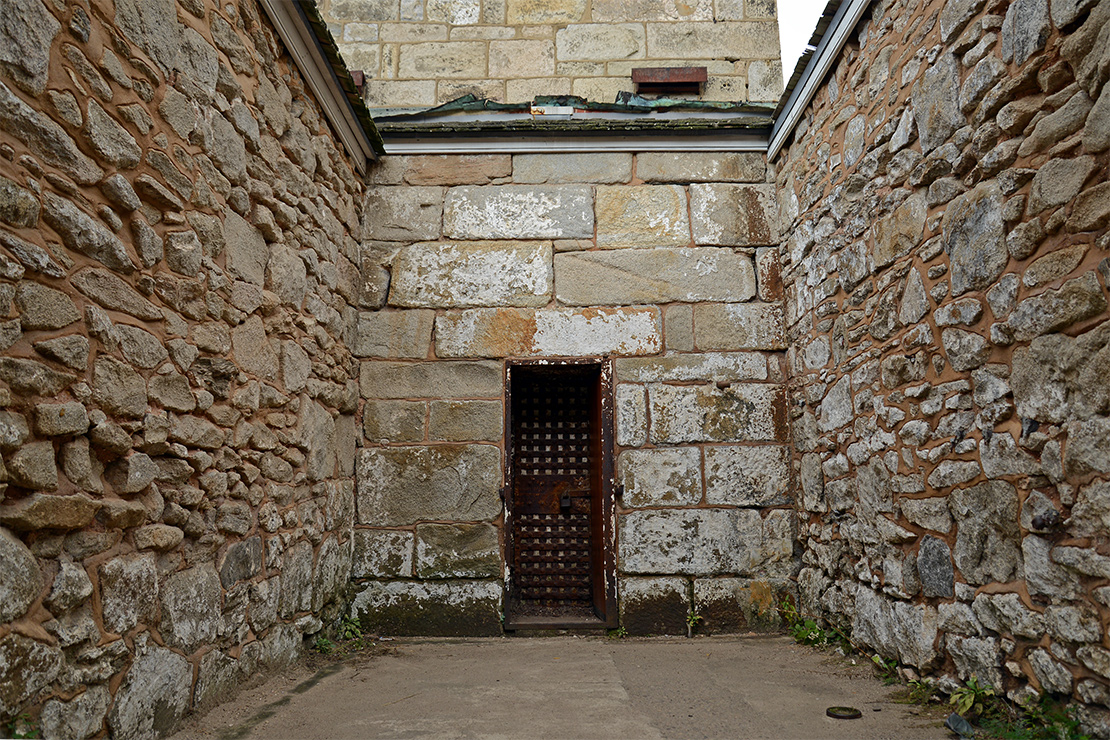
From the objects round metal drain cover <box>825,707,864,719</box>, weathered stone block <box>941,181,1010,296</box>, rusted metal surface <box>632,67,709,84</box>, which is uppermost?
rusted metal surface <box>632,67,709,84</box>

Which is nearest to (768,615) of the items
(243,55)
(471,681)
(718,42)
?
(471,681)

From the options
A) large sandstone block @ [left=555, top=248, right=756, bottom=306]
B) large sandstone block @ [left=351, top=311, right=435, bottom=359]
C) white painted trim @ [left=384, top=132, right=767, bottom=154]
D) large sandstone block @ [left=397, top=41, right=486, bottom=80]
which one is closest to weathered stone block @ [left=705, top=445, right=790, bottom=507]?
large sandstone block @ [left=555, top=248, right=756, bottom=306]

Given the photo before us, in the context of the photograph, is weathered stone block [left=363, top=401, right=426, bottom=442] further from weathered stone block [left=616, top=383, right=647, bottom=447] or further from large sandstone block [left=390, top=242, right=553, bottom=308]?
weathered stone block [left=616, top=383, right=647, bottom=447]

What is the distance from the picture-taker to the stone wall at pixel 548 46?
5.29m

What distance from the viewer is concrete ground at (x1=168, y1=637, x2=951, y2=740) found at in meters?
2.25

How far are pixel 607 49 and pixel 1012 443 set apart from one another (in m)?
4.39

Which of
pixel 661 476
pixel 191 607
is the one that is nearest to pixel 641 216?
pixel 661 476

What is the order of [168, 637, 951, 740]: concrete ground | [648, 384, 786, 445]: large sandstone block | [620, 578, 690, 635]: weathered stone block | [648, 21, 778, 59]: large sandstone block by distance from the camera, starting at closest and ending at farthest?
[168, 637, 951, 740]: concrete ground < [620, 578, 690, 635]: weathered stone block < [648, 384, 786, 445]: large sandstone block < [648, 21, 778, 59]: large sandstone block

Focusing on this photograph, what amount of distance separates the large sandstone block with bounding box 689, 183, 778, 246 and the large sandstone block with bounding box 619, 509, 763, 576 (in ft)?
5.22

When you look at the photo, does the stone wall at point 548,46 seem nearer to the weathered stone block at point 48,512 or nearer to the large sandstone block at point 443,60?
the large sandstone block at point 443,60

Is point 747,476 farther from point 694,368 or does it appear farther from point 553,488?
point 553,488

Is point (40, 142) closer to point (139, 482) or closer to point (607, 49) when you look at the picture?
point (139, 482)

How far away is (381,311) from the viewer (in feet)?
13.0

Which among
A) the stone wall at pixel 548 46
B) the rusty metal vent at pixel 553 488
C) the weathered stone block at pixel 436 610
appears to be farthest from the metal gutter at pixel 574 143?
the weathered stone block at pixel 436 610
